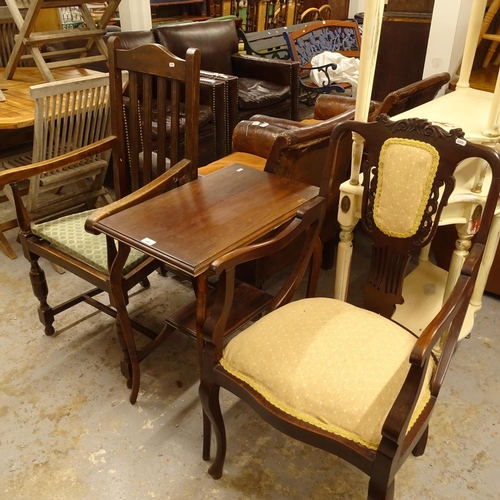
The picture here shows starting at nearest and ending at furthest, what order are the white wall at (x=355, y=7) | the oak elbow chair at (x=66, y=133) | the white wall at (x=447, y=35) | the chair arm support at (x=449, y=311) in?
the chair arm support at (x=449, y=311) < the oak elbow chair at (x=66, y=133) < the white wall at (x=447, y=35) < the white wall at (x=355, y=7)

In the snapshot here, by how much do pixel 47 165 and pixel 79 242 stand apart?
33 centimetres

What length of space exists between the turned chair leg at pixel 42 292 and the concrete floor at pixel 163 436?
7 cm

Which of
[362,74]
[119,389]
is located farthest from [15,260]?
[362,74]

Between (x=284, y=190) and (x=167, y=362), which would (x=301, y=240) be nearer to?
(x=284, y=190)

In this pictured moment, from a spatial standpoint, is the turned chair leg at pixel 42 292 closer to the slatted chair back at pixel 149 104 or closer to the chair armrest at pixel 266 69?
the slatted chair back at pixel 149 104

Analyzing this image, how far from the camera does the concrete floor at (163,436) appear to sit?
4.92 feet

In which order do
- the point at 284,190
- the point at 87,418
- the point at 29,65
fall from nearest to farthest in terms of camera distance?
1. the point at 284,190
2. the point at 87,418
3. the point at 29,65

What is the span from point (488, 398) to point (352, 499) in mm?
681

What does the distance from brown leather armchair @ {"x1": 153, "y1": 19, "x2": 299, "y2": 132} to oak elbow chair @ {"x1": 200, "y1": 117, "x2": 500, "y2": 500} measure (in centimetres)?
255

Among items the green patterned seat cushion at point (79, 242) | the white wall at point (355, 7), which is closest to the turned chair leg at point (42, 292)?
the green patterned seat cushion at point (79, 242)

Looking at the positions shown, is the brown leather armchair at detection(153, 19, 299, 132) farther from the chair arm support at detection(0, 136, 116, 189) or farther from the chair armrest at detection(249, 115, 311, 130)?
the chair arm support at detection(0, 136, 116, 189)

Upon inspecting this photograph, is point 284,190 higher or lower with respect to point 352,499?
higher

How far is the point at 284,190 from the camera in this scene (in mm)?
1597

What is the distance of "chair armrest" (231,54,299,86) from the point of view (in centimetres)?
395
